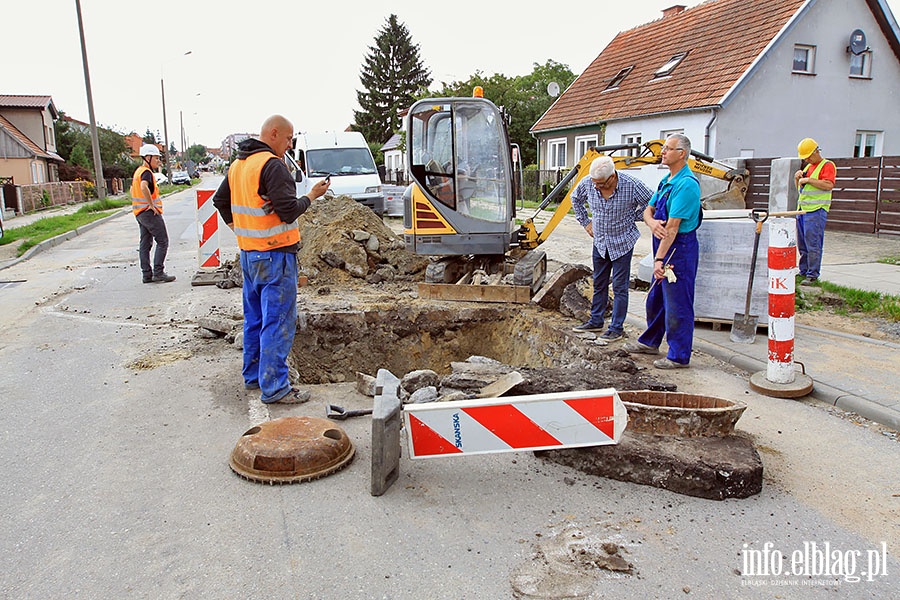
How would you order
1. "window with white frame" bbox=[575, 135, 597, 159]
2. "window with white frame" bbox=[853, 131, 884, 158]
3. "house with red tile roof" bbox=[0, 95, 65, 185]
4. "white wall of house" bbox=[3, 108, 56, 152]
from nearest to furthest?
"window with white frame" bbox=[853, 131, 884, 158], "window with white frame" bbox=[575, 135, 597, 159], "house with red tile roof" bbox=[0, 95, 65, 185], "white wall of house" bbox=[3, 108, 56, 152]

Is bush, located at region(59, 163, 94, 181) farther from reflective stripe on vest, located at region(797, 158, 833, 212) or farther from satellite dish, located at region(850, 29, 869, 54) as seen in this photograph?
reflective stripe on vest, located at region(797, 158, 833, 212)

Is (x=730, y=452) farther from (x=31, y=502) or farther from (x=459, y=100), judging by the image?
(x=459, y=100)

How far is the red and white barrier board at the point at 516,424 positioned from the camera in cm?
355

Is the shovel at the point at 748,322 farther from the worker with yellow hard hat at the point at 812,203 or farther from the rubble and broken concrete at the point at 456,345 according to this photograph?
the worker with yellow hard hat at the point at 812,203

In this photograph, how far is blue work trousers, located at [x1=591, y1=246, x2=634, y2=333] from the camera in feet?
22.1

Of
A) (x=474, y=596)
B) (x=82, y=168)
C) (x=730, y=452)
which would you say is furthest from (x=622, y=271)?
(x=82, y=168)

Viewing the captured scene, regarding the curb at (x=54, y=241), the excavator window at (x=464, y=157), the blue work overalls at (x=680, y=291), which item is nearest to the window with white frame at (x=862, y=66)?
the excavator window at (x=464, y=157)

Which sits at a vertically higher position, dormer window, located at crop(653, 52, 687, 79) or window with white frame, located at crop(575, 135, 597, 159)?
dormer window, located at crop(653, 52, 687, 79)

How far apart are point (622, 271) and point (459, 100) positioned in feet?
13.0

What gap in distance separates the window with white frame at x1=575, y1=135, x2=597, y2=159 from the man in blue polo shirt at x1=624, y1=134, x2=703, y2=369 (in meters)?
21.9

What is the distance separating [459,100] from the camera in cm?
921

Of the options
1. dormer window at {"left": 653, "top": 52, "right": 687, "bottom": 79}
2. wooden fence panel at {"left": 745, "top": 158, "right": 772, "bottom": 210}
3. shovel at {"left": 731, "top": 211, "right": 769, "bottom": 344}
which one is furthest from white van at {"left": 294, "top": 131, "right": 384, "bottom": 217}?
shovel at {"left": 731, "top": 211, "right": 769, "bottom": 344}

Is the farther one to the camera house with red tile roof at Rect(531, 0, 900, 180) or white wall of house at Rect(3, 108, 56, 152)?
white wall of house at Rect(3, 108, 56, 152)

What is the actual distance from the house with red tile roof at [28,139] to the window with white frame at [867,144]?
45.6 meters
